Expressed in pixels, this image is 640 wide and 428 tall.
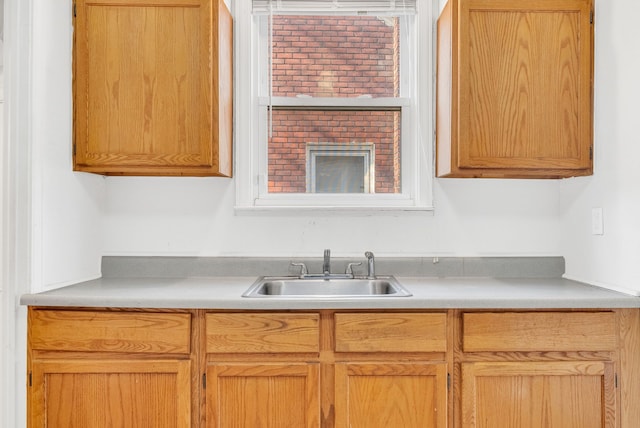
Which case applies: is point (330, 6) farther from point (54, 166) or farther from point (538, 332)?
point (538, 332)

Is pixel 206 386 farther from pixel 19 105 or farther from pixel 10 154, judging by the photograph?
pixel 19 105

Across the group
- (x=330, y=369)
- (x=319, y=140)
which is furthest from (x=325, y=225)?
(x=330, y=369)

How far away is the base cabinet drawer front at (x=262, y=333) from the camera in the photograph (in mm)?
1484

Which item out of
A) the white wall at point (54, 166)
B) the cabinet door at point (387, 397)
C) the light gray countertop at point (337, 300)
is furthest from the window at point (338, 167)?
the white wall at point (54, 166)

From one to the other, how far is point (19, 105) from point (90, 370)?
0.99 metres

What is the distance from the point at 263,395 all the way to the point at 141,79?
52.8 inches

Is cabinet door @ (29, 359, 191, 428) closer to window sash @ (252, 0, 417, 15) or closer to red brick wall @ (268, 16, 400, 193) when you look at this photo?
red brick wall @ (268, 16, 400, 193)

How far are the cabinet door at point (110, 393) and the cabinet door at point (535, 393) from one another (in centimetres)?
104

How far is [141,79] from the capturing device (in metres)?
1.74

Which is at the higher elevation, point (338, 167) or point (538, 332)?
point (338, 167)

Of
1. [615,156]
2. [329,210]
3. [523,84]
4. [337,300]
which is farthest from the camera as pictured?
[329,210]

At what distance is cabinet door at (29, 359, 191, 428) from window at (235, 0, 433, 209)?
0.95m

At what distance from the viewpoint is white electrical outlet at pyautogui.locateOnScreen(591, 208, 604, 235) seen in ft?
5.72

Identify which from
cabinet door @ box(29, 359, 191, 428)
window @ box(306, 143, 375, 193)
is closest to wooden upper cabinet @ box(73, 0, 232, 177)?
window @ box(306, 143, 375, 193)
